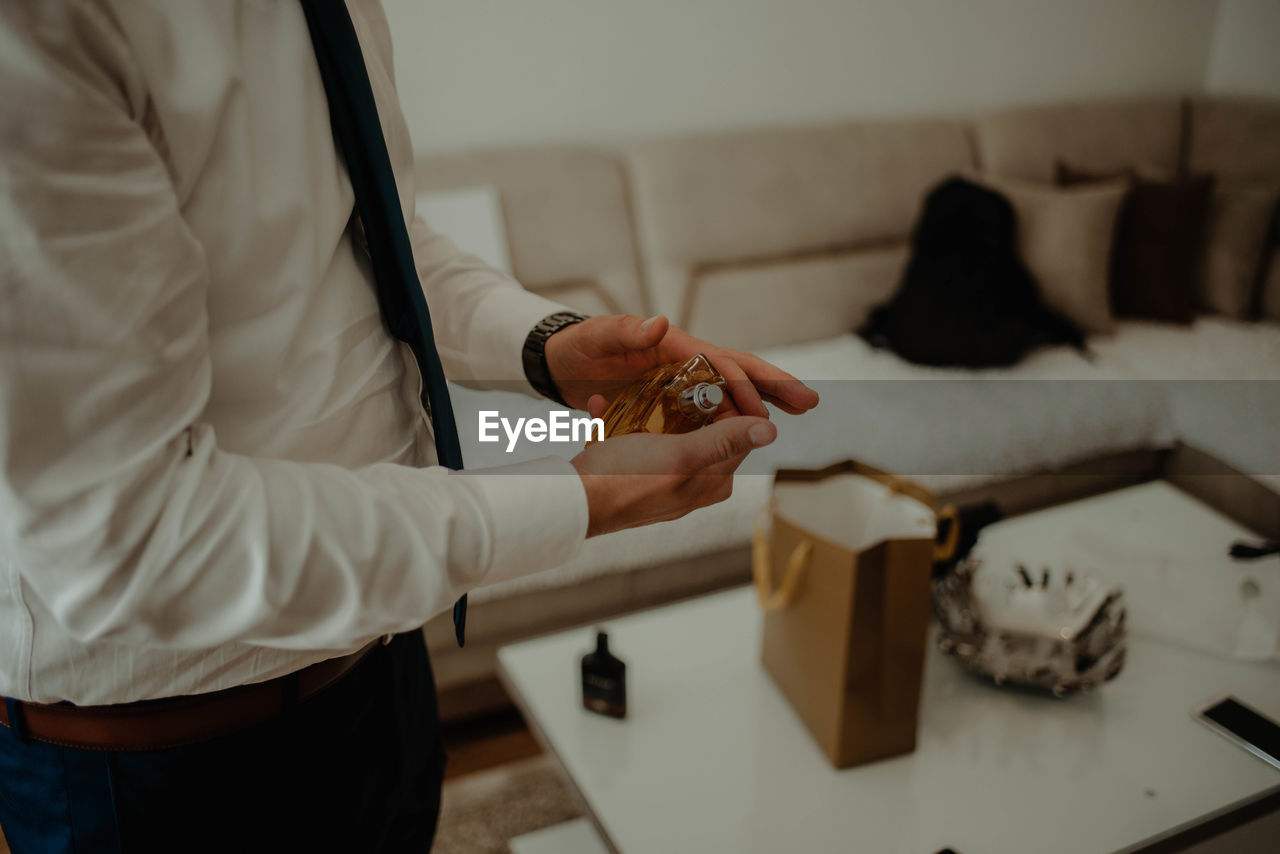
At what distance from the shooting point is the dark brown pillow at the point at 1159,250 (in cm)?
205

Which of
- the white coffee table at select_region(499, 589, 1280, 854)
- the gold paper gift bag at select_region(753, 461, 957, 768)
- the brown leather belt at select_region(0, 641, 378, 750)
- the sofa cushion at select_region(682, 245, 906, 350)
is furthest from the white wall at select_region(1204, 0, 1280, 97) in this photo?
the brown leather belt at select_region(0, 641, 378, 750)

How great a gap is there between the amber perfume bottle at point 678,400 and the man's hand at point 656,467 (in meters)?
0.05

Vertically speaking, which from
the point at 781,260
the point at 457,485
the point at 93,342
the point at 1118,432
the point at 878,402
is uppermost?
the point at 93,342

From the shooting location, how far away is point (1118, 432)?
5.72 feet

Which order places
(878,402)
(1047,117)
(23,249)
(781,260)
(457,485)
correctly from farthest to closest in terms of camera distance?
(1047,117) < (781,260) < (878,402) < (457,485) < (23,249)

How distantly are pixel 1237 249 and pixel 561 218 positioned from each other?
1.61m

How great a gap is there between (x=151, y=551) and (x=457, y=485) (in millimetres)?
161

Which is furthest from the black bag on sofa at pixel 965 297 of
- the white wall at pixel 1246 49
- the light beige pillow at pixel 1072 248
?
the white wall at pixel 1246 49

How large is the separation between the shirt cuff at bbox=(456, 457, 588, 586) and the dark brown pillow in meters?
1.99

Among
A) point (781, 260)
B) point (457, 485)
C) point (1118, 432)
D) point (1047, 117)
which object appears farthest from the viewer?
point (1047, 117)

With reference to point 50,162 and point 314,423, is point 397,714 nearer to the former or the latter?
point 314,423

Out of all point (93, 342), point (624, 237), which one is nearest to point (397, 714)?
point (93, 342)

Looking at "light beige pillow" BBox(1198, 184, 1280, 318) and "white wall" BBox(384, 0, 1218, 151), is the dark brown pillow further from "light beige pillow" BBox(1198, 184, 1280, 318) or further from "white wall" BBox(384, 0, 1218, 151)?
"white wall" BBox(384, 0, 1218, 151)

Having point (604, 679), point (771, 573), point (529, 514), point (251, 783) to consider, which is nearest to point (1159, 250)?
point (771, 573)
